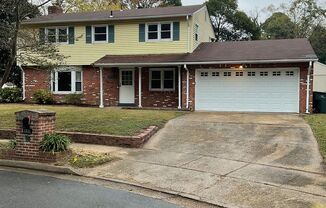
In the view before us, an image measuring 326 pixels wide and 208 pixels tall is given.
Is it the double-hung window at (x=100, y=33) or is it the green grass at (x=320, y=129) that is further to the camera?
the double-hung window at (x=100, y=33)

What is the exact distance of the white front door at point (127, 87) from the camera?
24.2 metres

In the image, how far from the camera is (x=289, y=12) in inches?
2096

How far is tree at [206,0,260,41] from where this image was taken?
46.8m

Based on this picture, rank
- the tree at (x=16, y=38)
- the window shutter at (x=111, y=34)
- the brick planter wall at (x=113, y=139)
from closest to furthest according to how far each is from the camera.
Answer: the brick planter wall at (x=113, y=139) → the tree at (x=16, y=38) → the window shutter at (x=111, y=34)

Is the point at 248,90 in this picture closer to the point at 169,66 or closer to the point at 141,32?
the point at 169,66

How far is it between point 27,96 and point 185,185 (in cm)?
1987

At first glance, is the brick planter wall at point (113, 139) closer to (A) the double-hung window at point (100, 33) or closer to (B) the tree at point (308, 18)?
(A) the double-hung window at point (100, 33)

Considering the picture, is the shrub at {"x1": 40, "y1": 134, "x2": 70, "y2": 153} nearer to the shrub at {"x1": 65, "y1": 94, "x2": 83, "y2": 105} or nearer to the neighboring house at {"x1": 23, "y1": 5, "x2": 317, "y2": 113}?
the neighboring house at {"x1": 23, "y1": 5, "x2": 317, "y2": 113}

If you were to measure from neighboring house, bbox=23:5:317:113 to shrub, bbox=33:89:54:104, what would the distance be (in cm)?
53

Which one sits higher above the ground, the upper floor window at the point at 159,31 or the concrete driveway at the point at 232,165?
the upper floor window at the point at 159,31

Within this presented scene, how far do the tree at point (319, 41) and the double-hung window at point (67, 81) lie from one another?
32.0 meters

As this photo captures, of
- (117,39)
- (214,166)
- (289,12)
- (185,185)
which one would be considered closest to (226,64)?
(117,39)

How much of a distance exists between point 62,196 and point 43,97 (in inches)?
716

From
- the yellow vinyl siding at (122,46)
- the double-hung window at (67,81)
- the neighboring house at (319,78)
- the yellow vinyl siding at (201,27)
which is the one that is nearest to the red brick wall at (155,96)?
the yellow vinyl siding at (122,46)
